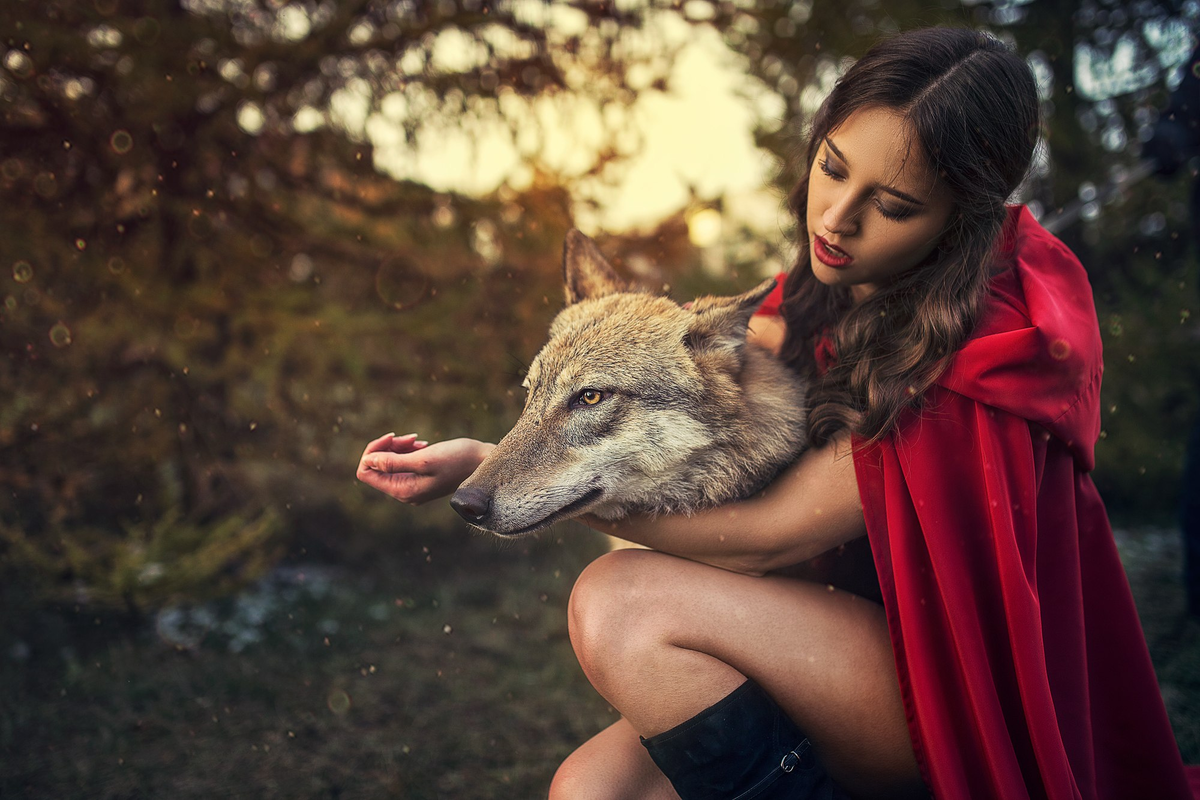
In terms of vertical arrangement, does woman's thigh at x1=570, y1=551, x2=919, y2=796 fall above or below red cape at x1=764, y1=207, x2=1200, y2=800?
below

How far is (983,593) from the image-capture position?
5.26ft

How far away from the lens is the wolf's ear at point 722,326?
2.05m

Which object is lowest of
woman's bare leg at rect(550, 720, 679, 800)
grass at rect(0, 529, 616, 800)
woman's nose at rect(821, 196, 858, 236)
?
grass at rect(0, 529, 616, 800)

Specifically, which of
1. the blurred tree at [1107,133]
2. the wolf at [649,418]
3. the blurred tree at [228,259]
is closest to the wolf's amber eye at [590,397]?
the wolf at [649,418]

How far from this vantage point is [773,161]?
15.3 ft

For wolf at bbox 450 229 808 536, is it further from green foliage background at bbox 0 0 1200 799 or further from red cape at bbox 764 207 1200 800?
green foliage background at bbox 0 0 1200 799

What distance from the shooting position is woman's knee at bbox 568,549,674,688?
1675mm

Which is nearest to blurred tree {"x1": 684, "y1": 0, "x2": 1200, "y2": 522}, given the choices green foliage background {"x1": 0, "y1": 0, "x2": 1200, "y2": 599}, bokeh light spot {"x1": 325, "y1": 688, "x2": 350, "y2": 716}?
green foliage background {"x1": 0, "y1": 0, "x2": 1200, "y2": 599}

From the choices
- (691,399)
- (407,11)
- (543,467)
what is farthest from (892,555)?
(407,11)

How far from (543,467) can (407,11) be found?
3.65 m

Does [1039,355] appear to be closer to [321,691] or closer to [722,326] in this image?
[722,326]

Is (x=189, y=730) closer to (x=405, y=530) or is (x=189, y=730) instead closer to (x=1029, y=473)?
(x=405, y=530)

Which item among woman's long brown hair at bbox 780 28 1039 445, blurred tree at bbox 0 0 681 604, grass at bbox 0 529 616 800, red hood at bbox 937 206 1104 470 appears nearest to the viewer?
red hood at bbox 937 206 1104 470

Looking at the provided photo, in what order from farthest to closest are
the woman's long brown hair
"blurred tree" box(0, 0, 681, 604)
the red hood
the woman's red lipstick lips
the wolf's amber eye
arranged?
"blurred tree" box(0, 0, 681, 604) → the wolf's amber eye → the woman's red lipstick lips → the woman's long brown hair → the red hood
